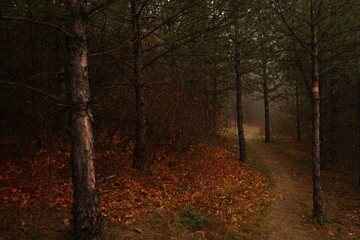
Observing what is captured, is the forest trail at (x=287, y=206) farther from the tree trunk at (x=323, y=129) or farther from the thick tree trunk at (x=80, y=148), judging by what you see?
the thick tree trunk at (x=80, y=148)

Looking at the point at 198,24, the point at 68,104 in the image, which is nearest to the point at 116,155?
the point at 68,104

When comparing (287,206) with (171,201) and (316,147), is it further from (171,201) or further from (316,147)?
(171,201)

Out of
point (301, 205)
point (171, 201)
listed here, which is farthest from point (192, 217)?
point (301, 205)

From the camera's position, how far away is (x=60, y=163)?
255 inches

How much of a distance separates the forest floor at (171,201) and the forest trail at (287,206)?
0.03m

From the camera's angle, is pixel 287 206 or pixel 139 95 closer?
pixel 139 95

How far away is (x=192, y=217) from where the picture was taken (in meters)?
5.65

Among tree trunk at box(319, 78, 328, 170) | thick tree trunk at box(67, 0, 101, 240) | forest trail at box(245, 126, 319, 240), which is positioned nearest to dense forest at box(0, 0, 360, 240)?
thick tree trunk at box(67, 0, 101, 240)

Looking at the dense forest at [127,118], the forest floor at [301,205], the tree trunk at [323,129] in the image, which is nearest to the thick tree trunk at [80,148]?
the dense forest at [127,118]

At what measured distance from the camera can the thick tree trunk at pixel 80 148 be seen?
3666mm

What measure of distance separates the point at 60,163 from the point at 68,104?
3.55 meters

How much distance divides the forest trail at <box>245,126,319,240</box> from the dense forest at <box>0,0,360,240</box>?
28 cm

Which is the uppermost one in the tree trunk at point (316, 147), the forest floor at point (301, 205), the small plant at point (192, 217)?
the tree trunk at point (316, 147)

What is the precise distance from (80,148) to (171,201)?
347cm
